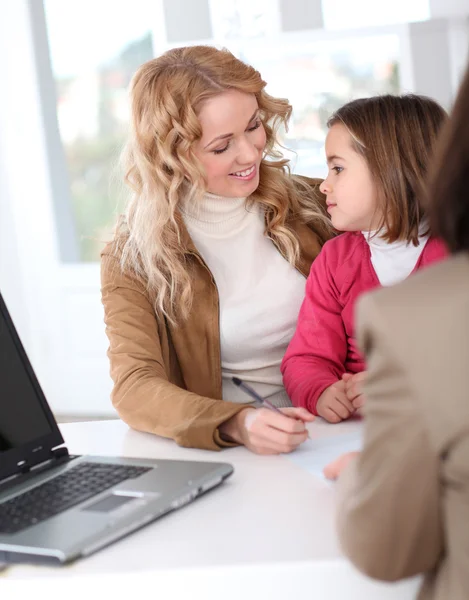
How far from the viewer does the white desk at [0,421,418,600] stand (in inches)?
37.9

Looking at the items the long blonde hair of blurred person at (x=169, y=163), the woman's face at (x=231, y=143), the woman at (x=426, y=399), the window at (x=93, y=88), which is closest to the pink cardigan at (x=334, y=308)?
the long blonde hair of blurred person at (x=169, y=163)

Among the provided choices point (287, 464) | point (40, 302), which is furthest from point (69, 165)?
point (287, 464)

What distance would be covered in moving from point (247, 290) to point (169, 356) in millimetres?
218

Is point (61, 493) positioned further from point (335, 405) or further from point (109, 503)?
point (335, 405)

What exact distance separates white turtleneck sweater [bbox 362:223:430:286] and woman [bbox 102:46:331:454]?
0.61ft

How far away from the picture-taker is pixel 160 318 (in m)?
1.81

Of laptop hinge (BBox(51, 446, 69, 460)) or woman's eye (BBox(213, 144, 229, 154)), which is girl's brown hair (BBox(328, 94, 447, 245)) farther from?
laptop hinge (BBox(51, 446, 69, 460))

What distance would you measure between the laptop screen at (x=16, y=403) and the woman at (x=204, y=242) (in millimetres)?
352

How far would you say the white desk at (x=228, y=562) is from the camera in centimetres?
96

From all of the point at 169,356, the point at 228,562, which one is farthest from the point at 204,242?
the point at 228,562

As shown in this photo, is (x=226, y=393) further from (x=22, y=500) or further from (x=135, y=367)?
(x=22, y=500)

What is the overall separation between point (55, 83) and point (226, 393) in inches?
114

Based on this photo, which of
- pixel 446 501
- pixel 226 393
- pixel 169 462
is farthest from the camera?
pixel 226 393

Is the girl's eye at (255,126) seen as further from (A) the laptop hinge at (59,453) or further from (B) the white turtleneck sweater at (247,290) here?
(A) the laptop hinge at (59,453)
